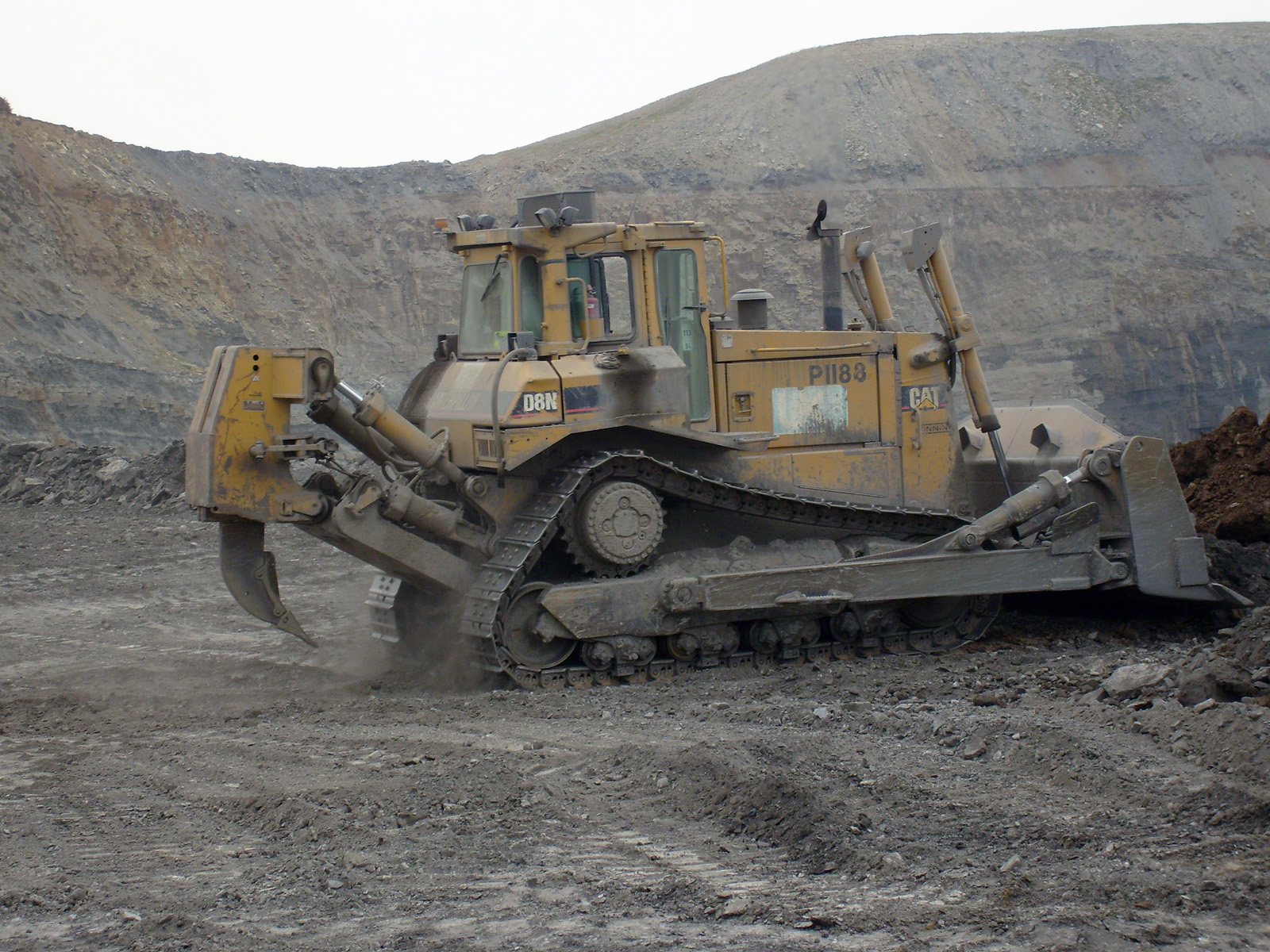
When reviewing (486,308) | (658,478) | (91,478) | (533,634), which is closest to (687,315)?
(658,478)

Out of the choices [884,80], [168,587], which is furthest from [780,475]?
[884,80]

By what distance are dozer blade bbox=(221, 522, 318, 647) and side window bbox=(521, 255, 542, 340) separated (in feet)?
6.99

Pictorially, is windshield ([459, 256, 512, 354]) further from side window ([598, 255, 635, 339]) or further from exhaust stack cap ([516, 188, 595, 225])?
side window ([598, 255, 635, 339])

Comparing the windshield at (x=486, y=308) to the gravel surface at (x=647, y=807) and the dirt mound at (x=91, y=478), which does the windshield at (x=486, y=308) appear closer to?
the gravel surface at (x=647, y=807)

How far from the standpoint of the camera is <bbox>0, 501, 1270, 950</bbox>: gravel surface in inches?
181

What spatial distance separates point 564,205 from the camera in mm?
9086

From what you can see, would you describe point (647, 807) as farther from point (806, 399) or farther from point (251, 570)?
point (806, 399)

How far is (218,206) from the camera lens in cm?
3384

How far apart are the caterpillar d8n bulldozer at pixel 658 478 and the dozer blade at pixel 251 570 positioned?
18 millimetres

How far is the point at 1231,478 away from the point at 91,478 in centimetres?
1488

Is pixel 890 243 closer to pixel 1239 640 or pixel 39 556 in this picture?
pixel 39 556

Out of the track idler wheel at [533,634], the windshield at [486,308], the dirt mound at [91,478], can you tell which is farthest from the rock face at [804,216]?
the track idler wheel at [533,634]

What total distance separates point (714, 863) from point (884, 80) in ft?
142

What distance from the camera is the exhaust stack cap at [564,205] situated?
901 centimetres
